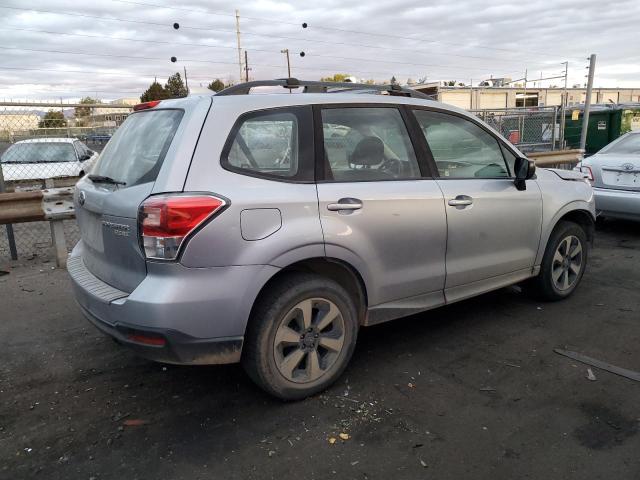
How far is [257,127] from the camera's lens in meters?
3.15

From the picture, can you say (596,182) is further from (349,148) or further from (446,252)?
(349,148)

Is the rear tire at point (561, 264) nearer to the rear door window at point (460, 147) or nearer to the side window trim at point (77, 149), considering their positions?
the rear door window at point (460, 147)

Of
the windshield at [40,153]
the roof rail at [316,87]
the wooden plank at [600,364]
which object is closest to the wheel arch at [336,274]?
the roof rail at [316,87]

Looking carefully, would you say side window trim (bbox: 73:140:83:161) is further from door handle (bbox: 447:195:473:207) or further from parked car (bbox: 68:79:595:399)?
door handle (bbox: 447:195:473:207)

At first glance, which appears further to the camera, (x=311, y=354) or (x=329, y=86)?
(x=329, y=86)

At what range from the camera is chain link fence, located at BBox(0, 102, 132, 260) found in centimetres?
732

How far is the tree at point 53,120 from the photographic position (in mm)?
8375

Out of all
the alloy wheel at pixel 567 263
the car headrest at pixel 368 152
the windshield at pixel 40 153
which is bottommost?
the alloy wheel at pixel 567 263

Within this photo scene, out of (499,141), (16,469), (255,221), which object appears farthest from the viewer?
(499,141)

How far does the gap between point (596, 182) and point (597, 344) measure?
4.23 metres

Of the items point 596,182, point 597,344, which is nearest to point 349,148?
point 597,344

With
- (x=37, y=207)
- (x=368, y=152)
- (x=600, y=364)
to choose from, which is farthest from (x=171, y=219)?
(x=37, y=207)

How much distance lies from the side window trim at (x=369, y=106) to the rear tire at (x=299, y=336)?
2.11 feet

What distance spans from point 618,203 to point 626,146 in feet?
3.41
